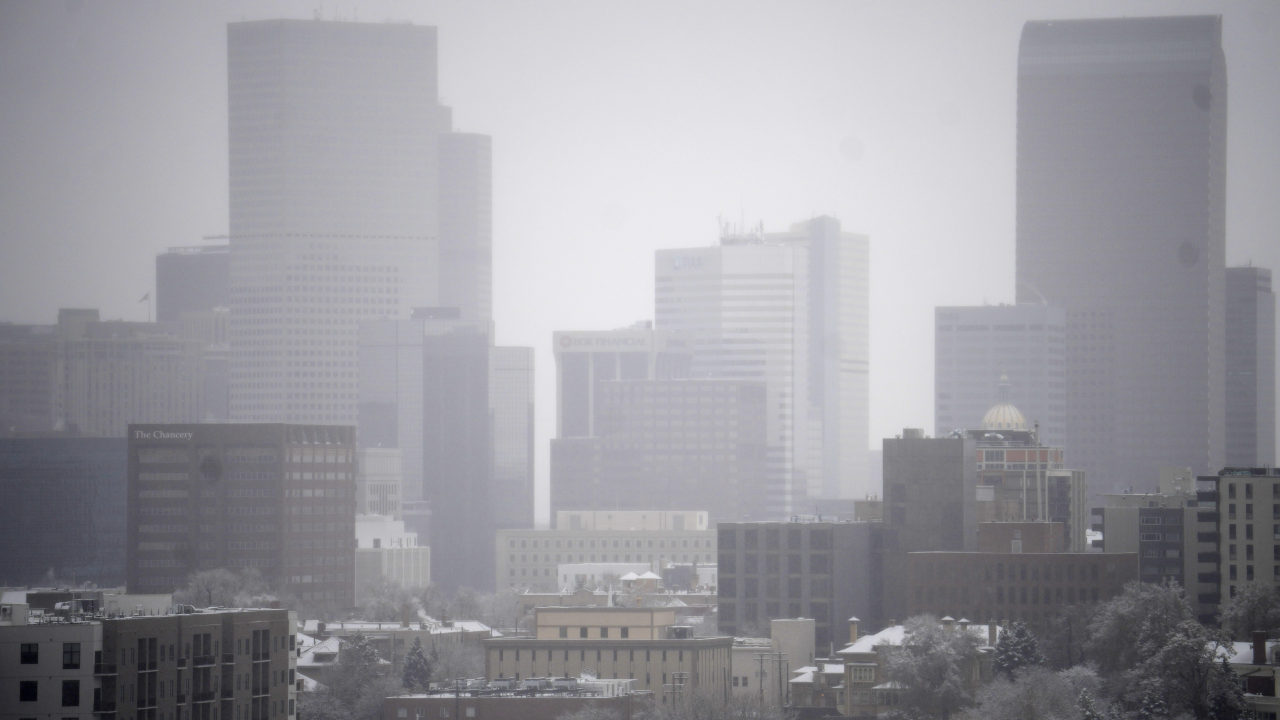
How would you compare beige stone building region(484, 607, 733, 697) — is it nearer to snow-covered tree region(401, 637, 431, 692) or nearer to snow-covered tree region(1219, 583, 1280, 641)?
snow-covered tree region(401, 637, 431, 692)

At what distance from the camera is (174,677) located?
13100 centimetres

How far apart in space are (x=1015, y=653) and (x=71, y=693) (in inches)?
3163

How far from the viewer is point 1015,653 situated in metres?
180

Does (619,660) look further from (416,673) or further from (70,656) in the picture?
(70,656)

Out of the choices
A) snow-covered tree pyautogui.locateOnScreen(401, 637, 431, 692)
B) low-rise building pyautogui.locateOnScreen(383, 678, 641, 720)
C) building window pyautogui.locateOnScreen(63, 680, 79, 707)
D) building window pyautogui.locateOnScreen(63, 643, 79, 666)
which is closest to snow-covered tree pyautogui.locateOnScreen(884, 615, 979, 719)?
low-rise building pyautogui.locateOnScreen(383, 678, 641, 720)

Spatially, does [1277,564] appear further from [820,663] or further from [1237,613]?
[820,663]

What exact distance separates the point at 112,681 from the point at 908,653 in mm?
71884

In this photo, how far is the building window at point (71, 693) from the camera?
124625 millimetres

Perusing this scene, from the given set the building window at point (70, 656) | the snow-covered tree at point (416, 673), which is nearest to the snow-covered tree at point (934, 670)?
the snow-covered tree at point (416, 673)

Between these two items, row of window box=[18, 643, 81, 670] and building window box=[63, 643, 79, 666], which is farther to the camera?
building window box=[63, 643, 79, 666]

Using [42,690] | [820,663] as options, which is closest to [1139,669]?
[820,663]

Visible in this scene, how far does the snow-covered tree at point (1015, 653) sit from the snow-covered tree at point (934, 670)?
6.37ft

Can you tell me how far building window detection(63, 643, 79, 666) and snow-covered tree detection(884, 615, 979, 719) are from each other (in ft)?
228

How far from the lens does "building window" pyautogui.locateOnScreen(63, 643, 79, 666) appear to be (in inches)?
4899
